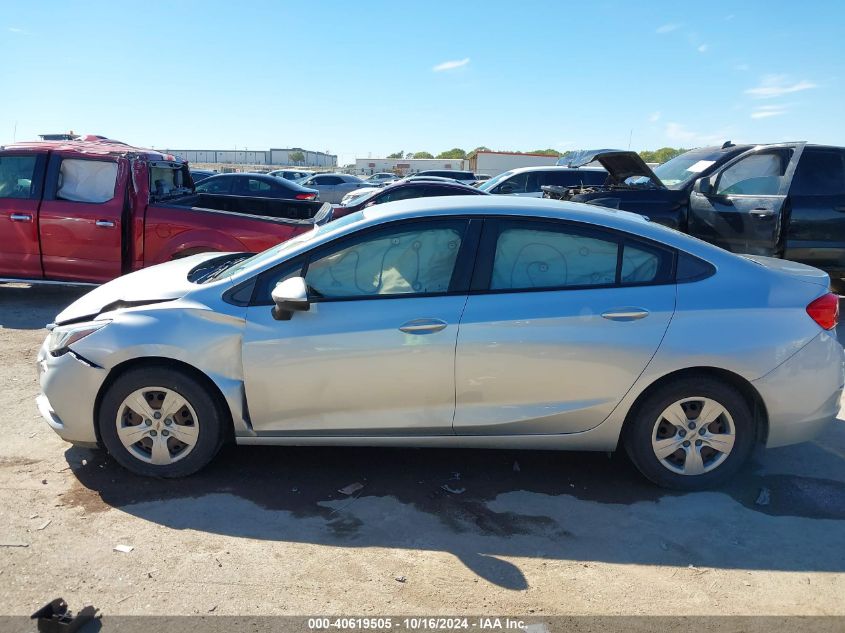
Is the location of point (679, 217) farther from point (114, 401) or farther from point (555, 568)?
point (114, 401)

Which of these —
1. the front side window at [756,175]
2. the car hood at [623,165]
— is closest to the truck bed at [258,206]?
the car hood at [623,165]

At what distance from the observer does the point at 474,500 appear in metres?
3.94

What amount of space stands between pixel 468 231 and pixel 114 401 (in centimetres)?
224

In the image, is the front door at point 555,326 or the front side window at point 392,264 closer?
the front door at point 555,326

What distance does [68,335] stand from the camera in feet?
13.2

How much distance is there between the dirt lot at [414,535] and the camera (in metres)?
3.07

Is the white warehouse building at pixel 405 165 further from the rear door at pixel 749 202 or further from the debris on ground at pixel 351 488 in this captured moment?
the debris on ground at pixel 351 488

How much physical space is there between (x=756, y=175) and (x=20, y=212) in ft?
28.9

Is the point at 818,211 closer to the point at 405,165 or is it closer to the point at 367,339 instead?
the point at 367,339

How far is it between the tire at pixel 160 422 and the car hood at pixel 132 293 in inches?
17.4

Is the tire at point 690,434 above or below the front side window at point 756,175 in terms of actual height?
below

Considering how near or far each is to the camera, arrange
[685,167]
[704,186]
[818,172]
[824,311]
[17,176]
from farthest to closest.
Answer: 1. [685,167]
2. [704,186]
3. [818,172]
4. [17,176]
5. [824,311]

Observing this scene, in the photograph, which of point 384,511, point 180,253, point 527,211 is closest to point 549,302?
point 527,211

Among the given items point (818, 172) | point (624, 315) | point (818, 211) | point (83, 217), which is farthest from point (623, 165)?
point (83, 217)
